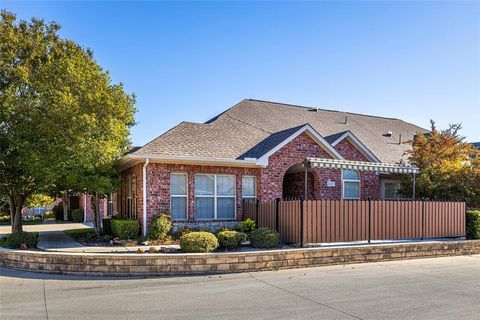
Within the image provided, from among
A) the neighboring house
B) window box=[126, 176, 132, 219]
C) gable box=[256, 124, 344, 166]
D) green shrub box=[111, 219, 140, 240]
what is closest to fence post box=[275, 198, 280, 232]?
gable box=[256, 124, 344, 166]

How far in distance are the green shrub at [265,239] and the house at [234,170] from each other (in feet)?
8.44

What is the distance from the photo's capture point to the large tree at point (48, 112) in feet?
44.0

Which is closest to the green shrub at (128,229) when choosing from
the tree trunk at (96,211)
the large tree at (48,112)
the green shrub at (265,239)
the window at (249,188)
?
the tree trunk at (96,211)

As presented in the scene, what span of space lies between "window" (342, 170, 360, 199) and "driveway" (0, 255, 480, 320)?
27.7 ft

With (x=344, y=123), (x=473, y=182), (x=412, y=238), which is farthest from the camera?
(x=344, y=123)

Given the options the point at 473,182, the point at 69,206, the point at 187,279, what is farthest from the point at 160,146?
the point at 69,206

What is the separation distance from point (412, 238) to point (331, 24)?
7.90 m

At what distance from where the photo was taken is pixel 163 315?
6.71 m

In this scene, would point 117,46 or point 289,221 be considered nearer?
point 289,221

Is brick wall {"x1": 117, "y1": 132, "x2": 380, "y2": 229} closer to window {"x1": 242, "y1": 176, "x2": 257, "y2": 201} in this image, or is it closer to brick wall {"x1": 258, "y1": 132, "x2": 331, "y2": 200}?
brick wall {"x1": 258, "y1": 132, "x2": 331, "y2": 200}

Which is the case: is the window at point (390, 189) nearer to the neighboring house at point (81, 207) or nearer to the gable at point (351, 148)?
the gable at point (351, 148)

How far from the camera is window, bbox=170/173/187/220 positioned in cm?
1563

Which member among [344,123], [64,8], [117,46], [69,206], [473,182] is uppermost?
[64,8]

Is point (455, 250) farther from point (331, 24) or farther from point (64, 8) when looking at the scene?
point (64, 8)
